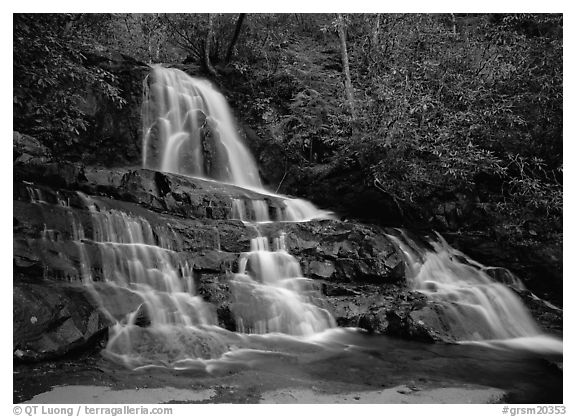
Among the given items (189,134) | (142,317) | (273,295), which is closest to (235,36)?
(189,134)

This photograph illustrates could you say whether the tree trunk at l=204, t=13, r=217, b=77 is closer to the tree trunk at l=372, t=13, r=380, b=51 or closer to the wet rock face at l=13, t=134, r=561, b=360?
the tree trunk at l=372, t=13, r=380, b=51

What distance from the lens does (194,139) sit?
33.5 feet

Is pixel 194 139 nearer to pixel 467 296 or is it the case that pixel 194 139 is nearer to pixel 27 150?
pixel 27 150

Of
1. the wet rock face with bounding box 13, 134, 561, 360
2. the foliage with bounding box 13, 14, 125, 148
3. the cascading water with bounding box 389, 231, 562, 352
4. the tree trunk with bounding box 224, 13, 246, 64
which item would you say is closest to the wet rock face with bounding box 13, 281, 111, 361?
the wet rock face with bounding box 13, 134, 561, 360

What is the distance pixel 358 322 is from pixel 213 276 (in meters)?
2.22

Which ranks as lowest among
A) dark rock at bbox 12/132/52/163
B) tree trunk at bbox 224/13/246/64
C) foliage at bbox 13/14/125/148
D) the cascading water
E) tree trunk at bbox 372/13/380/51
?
the cascading water

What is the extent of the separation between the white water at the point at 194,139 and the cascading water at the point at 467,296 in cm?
241

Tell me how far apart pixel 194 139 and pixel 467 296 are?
22.8 ft

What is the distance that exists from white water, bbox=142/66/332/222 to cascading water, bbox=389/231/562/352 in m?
2.41

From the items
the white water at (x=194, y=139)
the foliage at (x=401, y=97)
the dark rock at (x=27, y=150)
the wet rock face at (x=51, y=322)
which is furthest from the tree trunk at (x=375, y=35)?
the wet rock face at (x=51, y=322)

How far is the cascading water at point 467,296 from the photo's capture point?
6082 mm

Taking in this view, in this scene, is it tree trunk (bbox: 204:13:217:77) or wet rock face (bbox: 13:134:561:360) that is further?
tree trunk (bbox: 204:13:217:77)

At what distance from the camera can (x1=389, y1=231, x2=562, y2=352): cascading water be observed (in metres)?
6.08
